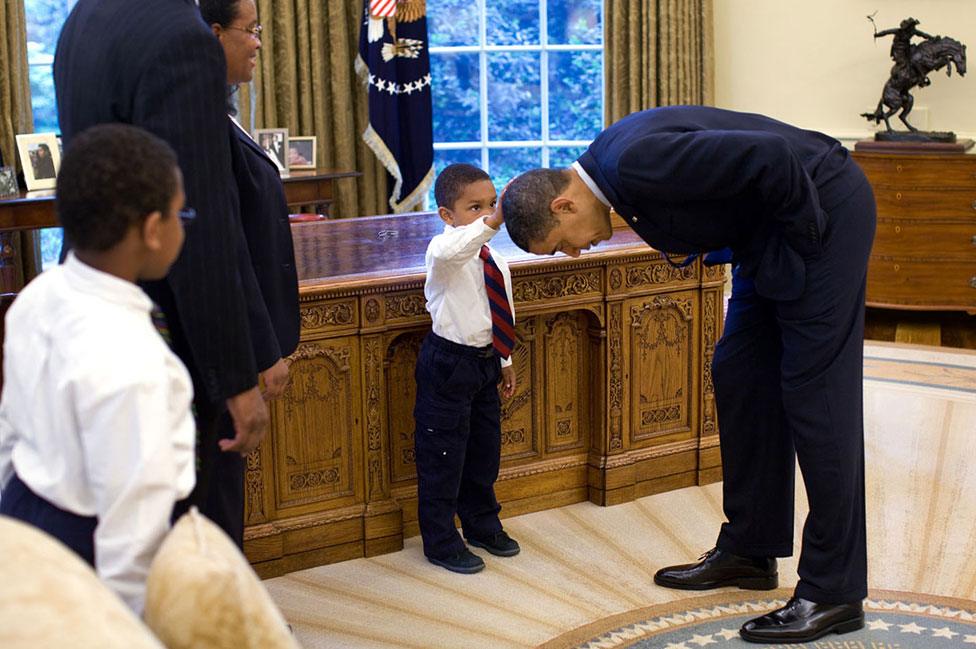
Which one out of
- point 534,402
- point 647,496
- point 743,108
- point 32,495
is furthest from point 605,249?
point 743,108

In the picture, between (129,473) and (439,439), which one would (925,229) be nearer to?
(439,439)

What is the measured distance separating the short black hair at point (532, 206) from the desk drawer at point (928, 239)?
4.13 meters

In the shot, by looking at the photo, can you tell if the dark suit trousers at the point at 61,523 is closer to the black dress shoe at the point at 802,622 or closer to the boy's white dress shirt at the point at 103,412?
the boy's white dress shirt at the point at 103,412

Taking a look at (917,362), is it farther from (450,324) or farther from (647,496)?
(450,324)

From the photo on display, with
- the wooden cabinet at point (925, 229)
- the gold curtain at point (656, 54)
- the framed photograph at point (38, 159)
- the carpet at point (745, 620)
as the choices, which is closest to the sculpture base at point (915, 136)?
the wooden cabinet at point (925, 229)

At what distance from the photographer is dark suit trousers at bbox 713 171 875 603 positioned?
2936 mm

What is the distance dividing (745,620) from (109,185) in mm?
2212

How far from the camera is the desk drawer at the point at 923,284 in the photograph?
6.59 m

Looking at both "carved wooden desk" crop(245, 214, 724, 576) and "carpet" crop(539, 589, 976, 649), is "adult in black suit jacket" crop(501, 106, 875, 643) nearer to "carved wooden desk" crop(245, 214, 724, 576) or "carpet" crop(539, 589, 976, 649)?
"carpet" crop(539, 589, 976, 649)

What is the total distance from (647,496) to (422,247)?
116 cm

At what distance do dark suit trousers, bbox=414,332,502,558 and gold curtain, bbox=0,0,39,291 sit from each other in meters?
3.26

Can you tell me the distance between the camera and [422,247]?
4.21 meters

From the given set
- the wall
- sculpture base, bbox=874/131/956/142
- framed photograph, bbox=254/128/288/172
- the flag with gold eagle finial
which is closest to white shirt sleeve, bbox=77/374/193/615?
framed photograph, bbox=254/128/288/172

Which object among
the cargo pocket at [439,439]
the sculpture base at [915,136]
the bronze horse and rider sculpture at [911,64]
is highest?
the bronze horse and rider sculpture at [911,64]
